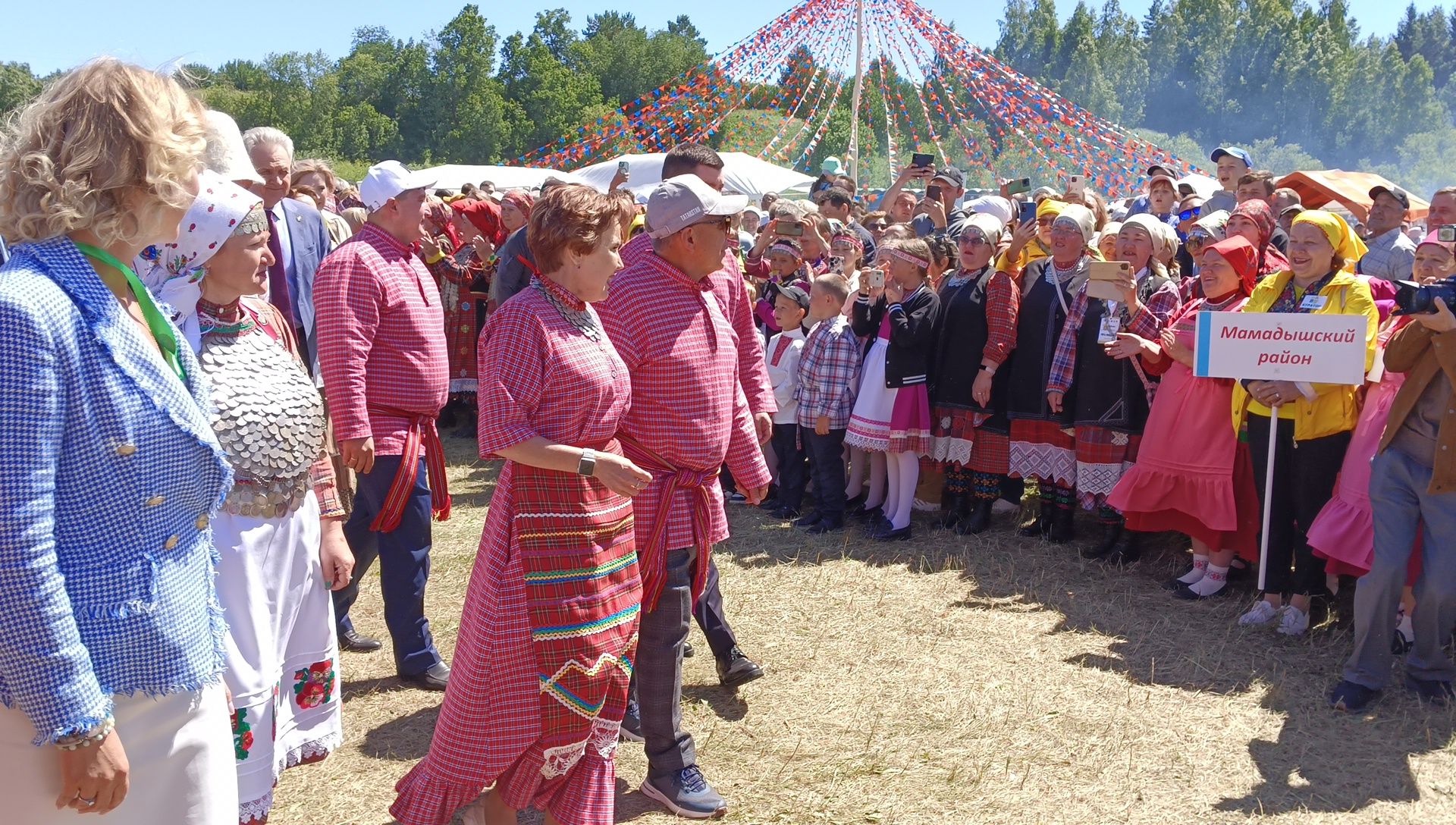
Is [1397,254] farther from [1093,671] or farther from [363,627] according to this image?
[363,627]

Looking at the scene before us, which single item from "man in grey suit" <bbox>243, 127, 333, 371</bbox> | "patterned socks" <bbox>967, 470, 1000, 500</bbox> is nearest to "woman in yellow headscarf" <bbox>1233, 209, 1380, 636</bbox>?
"patterned socks" <bbox>967, 470, 1000, 500</bbox>

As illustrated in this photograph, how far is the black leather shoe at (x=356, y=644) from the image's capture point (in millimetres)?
5152

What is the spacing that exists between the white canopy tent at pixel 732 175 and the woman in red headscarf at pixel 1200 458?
33.9 feet

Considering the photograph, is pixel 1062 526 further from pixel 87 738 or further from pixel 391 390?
pixel 87 738

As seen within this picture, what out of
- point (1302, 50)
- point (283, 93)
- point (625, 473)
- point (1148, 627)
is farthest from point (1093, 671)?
point (1302, 50)

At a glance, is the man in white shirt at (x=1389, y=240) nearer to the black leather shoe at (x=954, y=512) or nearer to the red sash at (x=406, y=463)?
the black leather shoe at (x=954, y=512)

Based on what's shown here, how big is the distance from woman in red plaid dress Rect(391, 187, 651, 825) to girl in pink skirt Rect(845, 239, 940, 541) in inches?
156

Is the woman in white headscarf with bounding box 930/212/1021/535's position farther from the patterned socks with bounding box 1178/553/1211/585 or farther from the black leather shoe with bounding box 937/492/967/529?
the patterned socks with bounding box 1178/553/1211/585

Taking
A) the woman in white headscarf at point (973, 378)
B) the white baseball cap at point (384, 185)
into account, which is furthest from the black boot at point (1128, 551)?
the white baseball cap at point (384, 185)

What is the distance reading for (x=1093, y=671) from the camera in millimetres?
4859

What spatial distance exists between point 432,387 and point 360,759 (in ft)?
4.72

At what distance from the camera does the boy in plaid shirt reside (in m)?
7.22

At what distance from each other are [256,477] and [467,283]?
747 cm

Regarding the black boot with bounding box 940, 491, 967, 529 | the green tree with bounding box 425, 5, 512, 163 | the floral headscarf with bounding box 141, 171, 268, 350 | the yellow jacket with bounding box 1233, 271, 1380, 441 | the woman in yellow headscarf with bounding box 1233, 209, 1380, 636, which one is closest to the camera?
the floral headscarf with bounding box 141, 171, 268, 350
